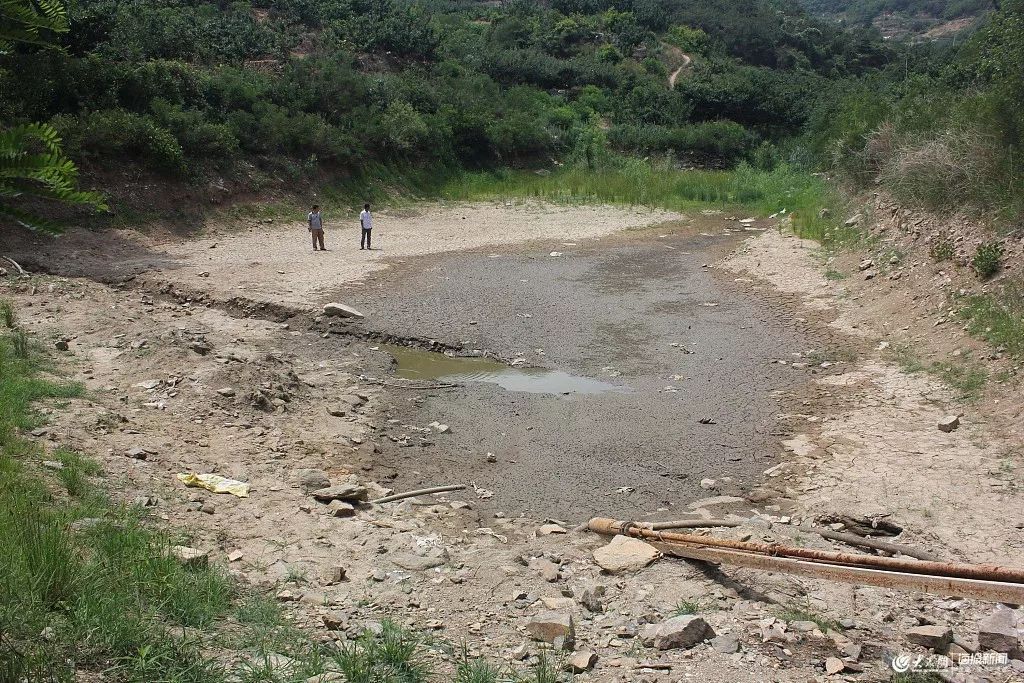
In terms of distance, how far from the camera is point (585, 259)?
18234mm

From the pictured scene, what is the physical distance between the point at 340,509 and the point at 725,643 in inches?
126

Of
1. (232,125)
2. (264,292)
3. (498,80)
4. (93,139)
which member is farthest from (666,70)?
(264,292)

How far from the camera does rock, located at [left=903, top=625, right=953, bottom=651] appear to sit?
4.83m

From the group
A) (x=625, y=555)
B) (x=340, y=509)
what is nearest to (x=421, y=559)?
(x=340, y=509)

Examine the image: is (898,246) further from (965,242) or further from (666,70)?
(666,70)

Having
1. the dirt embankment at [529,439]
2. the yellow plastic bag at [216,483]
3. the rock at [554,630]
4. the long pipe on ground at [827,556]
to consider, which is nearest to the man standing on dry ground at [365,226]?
the dirt embankment at [529,439]

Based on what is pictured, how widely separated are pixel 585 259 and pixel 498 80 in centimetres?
2618

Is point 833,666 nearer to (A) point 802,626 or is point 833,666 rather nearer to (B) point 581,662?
(A) point 802,626

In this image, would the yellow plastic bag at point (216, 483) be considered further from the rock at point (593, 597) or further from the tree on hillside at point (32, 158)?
the tree on hillside at point (32, 158)

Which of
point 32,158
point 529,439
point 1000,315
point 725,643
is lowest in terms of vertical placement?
point 529,439

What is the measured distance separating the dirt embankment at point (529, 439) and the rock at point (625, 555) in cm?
8

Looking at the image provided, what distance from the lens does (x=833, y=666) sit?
4590 millimetres

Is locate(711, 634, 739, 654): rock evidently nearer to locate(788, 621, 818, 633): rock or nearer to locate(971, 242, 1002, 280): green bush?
locate(788, 621, 818, 633): rock

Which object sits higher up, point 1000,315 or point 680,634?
Result: point 1000,315
